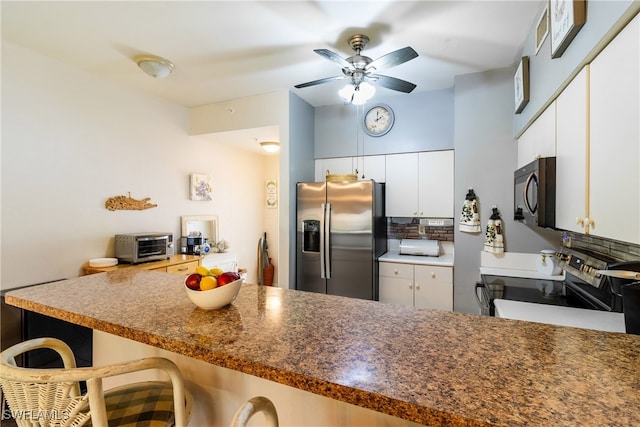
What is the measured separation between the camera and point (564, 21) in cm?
139

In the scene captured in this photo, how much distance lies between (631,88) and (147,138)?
3.81 m

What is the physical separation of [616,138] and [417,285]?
2.30 m

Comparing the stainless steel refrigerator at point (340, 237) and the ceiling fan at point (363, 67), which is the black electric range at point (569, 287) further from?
the ceiling fan at point (363, 67)

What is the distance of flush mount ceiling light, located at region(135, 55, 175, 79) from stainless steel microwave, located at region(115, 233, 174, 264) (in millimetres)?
1536

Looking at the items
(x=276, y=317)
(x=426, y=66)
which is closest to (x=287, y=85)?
(x=426, y=66)

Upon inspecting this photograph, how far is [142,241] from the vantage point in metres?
2.90

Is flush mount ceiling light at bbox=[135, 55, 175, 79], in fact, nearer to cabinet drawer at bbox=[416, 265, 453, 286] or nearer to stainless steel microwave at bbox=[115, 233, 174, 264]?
stainless steel microwave at bbox=[115, 233, 174, 264]

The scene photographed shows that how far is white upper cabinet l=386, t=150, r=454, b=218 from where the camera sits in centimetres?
328

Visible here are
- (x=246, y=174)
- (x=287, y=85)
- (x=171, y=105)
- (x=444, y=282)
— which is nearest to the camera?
(x=444, y=282)

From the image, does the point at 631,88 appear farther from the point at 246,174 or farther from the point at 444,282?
the point at 246,174

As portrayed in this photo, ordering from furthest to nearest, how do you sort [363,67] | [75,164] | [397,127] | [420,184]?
1. [397,127]
2. [420,184]
3. [75,164]
4. [363,67]

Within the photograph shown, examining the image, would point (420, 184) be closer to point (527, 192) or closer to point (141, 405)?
point (527, 192)

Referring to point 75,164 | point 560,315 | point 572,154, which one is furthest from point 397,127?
point 75,164

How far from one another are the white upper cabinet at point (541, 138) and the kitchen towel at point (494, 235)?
→ 0.55 metres
